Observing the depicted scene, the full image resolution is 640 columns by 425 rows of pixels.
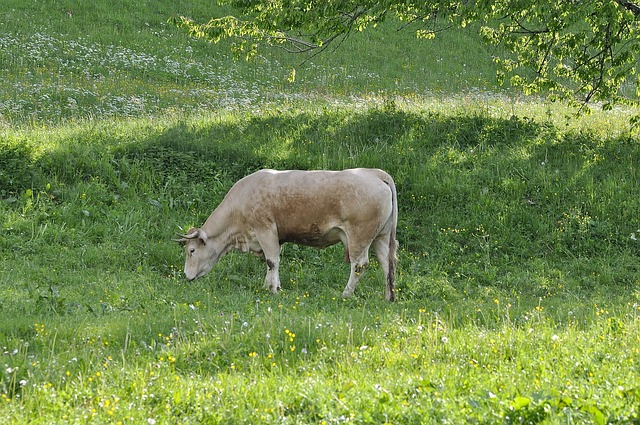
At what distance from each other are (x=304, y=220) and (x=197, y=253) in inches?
70.6

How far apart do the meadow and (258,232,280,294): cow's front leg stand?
0.75 ft

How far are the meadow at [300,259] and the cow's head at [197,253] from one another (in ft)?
0.78

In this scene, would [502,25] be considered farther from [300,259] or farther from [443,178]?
[300,259]

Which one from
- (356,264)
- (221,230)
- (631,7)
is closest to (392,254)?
(356,264)

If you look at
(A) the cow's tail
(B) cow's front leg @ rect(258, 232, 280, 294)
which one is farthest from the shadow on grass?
(B) cow's front leg @ rect(258, 232, 280, 294)

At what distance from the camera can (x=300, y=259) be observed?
13.0 meters

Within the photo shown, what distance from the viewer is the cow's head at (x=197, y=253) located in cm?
1183

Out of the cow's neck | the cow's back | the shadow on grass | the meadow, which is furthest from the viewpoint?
the shadow on grass

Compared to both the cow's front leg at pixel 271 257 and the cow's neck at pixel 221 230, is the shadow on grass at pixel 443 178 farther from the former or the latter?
the cow's front leg at pixel 271 257

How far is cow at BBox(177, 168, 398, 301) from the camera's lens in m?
11.2

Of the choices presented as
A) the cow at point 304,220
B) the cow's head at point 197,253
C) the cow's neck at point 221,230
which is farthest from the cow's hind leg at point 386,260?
the cow's head at point 197,253

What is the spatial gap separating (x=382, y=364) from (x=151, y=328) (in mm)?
2644

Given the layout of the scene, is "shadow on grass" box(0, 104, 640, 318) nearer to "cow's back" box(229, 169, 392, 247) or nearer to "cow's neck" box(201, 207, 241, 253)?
"cow's neck" box(201, 207, 241, 253)

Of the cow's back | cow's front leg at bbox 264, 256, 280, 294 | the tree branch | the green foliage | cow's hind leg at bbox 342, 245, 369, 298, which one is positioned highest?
the tree branch
